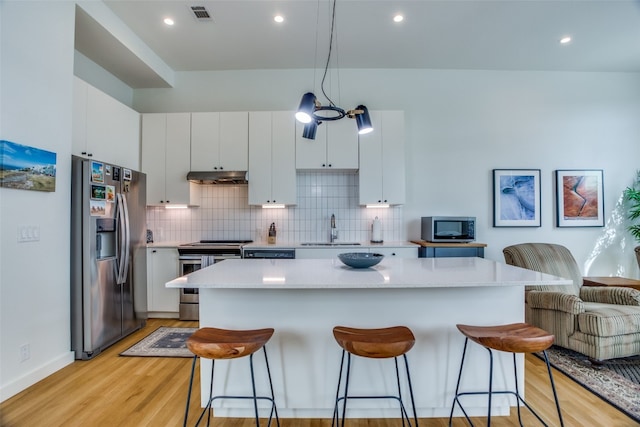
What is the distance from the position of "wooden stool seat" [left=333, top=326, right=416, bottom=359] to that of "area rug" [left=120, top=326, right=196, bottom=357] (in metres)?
1.83

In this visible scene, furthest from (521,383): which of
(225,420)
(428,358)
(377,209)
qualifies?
(377,209)

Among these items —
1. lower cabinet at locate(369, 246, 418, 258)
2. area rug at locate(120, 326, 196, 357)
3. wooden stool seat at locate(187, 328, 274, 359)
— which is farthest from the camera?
lower cabinet at locate(369, 246, 418, 258)

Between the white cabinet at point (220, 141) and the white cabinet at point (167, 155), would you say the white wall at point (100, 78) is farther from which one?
the white cabinet at point (220, 141)

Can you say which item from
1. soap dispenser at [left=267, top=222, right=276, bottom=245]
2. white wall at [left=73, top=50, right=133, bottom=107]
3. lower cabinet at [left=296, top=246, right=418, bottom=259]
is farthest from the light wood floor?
white wall at [left=73, top=50, right=133, bottom=107]

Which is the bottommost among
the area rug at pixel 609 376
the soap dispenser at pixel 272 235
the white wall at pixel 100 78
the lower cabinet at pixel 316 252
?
the area rug at pixel 609 376

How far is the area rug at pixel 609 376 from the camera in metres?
1.99

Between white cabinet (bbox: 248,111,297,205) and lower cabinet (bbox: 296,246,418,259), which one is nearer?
lower cabinet (bbox: 296,246,418,259)

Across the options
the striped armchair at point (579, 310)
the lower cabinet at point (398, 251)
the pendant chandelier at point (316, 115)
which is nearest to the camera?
the pendant chandelier at point (316, 115)

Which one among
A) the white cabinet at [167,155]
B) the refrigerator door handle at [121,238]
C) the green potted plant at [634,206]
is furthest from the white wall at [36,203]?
the green potted plant at [634,206]

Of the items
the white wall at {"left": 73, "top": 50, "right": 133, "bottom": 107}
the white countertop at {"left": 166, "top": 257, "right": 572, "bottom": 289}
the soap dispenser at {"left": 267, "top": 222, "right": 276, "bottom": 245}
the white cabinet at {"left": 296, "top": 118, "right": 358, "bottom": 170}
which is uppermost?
the white wall at {"left": 73, "top": 50, "right": 133, "bottom": 107}

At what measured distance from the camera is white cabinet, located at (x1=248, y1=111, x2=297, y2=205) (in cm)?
376

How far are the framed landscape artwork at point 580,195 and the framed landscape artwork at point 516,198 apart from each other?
1.03 ft

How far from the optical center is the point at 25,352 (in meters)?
2.15

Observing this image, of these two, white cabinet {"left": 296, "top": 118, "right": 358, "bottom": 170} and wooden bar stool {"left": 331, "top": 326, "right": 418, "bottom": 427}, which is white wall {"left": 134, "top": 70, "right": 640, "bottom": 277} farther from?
wooden bar stool {"left": 331, "top": 326, "right": 418, "bottom": 427}
